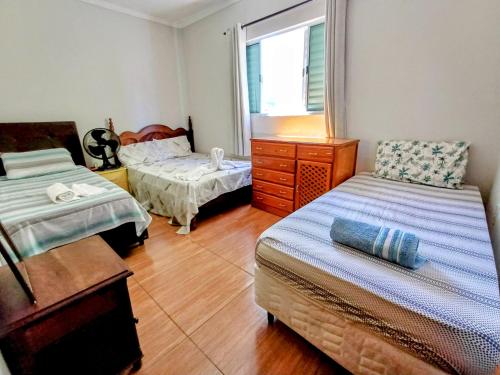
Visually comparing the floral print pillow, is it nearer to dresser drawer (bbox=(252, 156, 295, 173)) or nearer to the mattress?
dresser drawer (bbox=(252, 156, 295, 173))

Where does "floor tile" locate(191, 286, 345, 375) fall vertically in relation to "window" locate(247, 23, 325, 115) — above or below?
below

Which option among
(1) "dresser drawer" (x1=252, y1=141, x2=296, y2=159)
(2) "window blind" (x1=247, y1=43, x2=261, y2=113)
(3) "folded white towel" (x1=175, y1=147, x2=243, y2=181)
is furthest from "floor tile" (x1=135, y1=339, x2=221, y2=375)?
(2) "window blind" (x1=247, y1=43, x2=261, y2=113)

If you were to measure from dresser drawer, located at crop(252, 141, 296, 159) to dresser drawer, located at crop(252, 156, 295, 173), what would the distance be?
0.06 m

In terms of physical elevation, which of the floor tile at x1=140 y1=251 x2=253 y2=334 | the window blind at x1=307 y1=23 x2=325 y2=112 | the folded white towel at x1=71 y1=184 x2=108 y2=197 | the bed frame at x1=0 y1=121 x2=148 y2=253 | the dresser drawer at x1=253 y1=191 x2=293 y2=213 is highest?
the window blind at x1=307 y1=23 x2=325 y2=112

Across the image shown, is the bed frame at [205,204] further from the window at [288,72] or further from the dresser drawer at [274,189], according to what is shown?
the window at [288,72]

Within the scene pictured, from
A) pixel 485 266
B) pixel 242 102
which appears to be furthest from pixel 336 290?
pixel 242 102

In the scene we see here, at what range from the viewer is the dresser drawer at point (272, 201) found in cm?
271

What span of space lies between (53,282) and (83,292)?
15cm

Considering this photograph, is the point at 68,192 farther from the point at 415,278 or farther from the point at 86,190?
the point at 415,278

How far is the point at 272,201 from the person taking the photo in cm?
283

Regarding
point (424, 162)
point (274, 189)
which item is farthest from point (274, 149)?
point (424, 162)

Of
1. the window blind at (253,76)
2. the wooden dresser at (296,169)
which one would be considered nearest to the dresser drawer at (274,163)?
the wooden dresser at (296,169)

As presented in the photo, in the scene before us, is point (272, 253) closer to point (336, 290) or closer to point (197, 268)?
point (336, 290)

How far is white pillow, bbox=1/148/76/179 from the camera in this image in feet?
8.16
